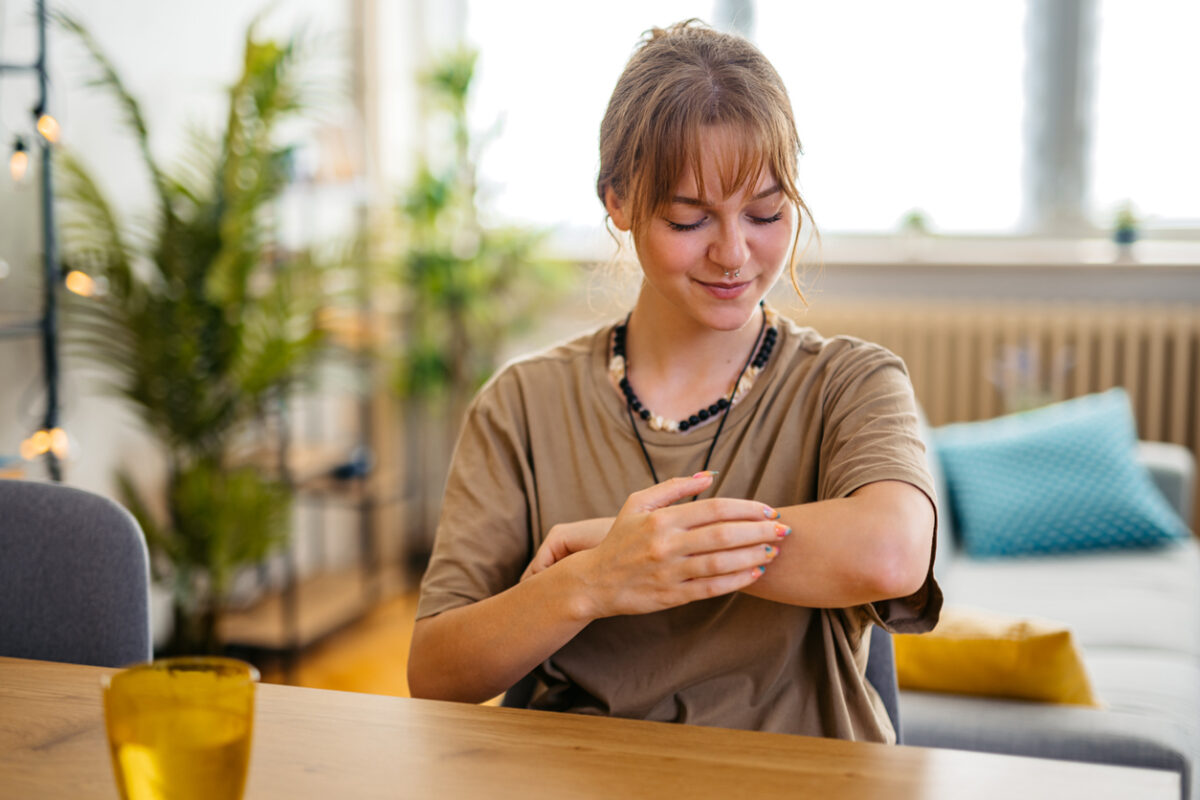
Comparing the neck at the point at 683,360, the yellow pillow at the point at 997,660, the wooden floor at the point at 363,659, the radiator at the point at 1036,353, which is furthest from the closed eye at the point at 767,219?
the radiator at the point at 1036,353

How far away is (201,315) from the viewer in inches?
101

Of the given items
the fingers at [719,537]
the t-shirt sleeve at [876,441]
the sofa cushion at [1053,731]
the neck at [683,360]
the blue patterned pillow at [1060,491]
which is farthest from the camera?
the blue patterned pillow at [1060,491]

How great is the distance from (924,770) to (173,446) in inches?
89.8

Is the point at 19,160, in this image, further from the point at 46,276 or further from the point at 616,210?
the point at 616,210

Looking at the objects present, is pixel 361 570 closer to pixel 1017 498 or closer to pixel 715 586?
pixel 1017 498

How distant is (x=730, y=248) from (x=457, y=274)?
2.67 m

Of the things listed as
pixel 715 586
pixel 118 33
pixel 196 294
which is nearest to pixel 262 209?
pixel 196 294

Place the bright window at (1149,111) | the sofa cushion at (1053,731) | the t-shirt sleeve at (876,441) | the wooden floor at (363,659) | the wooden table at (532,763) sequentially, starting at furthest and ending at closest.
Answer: the bright window at (1149,111)
the wooden floor at (363,659)
the sofa cushion at (1053,731)
the t-shirt sleeve at (876,441)
the wooden table at (532,763)

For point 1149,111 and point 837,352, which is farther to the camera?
point 1149,111

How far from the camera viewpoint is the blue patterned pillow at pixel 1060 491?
276 centimetres

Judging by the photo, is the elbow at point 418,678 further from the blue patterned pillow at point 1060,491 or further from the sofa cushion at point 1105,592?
the blue patterned pillow at point 1060,491

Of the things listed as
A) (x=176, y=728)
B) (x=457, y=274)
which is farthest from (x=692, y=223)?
(x=457, y=274)

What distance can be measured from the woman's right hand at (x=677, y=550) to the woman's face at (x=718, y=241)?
25 cm

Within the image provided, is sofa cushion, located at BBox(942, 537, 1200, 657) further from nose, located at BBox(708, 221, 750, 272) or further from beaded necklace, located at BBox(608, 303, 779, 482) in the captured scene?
nose, located at BBox(708, 221, 750, 272)
